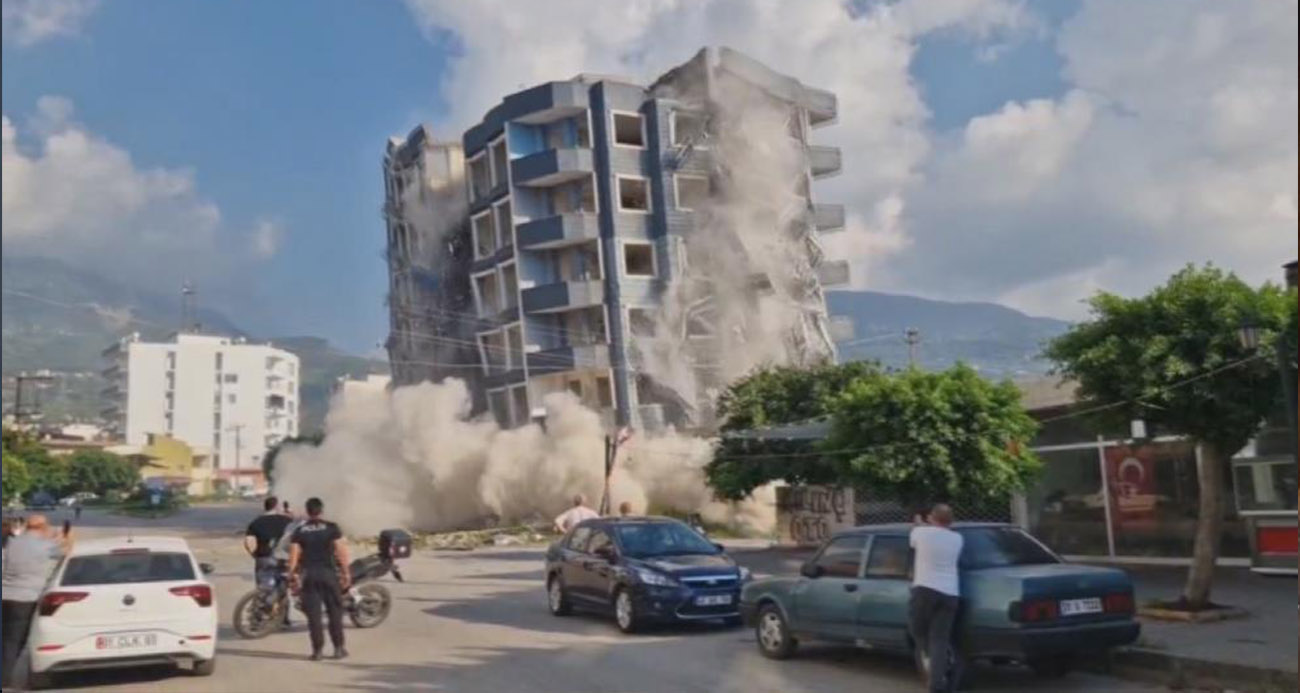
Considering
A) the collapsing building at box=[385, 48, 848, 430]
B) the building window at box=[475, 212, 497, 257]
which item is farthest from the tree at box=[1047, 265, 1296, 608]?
the building window at box=[475, 212, 497, 257]

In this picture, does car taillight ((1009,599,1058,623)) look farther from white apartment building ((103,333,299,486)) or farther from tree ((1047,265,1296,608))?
white apartment building ((103,333,299,486))

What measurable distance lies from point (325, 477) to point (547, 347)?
12.5 meters

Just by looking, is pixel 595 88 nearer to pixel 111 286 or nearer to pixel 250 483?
pixel 250 483

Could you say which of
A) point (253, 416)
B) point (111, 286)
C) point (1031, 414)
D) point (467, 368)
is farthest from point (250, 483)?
point (1031, 414)

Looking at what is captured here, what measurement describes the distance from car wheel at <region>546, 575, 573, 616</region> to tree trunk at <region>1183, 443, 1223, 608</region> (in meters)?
8.27

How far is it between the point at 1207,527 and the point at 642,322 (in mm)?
44585

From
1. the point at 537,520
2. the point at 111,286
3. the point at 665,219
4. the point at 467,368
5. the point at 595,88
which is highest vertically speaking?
the point at 111,286

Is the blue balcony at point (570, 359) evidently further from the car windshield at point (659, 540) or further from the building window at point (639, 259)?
the car windshield at point (659, 540)

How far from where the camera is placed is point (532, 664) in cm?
1243

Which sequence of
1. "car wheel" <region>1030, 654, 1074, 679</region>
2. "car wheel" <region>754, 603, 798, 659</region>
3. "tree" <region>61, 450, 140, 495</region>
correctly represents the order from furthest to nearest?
"tree" <region>61, 450, 140, 495</region>, "car wheel" <region>754, 603, 798, 659</region>, "car wheel" <region>1030, 654, 1074, 679</region>

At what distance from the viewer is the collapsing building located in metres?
56.8

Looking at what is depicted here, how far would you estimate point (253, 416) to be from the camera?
153375mm

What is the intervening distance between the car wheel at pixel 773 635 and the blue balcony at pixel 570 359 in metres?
43.1

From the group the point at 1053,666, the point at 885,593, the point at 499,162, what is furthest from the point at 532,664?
the point at 499,162
